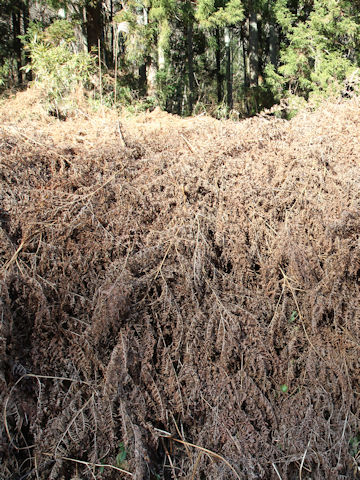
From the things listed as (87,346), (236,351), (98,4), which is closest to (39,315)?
(87,346)

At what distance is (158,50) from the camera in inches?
425

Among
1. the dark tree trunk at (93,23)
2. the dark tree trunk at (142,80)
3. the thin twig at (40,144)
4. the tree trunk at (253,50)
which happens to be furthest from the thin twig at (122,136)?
the tree trunk at (253,50)

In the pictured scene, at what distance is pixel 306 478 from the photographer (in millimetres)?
2855

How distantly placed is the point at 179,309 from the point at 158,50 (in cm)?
968

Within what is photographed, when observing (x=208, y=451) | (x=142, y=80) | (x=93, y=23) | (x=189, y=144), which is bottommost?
(x=208, y=451)

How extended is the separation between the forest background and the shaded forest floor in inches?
71.7

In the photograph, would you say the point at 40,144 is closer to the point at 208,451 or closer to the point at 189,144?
the point at 189,144

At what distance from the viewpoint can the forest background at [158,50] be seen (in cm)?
600

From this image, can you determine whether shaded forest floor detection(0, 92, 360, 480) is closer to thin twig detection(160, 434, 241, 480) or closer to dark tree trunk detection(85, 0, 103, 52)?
thin twig detection(160, 434, 241, 480)

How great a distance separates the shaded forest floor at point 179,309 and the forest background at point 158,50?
5.98ft

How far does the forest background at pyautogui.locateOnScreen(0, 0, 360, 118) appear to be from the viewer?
6.00 meters

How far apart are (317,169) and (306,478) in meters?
2.54

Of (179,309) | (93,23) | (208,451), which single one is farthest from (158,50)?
(208,451)

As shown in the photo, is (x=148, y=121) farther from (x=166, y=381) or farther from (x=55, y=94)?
(x=166, y=381)
